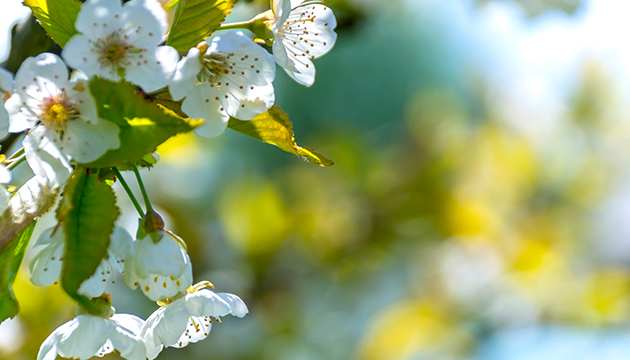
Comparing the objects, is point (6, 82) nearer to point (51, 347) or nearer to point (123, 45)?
point (123, 45)

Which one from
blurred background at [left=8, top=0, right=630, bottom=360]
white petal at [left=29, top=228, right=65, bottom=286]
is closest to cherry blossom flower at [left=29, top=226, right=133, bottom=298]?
white petal at [left=29, top=228, right=65, bottom=286]

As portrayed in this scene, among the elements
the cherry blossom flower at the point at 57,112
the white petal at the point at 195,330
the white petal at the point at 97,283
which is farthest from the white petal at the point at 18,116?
the white petal at the point at 195,330

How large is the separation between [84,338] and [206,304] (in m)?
0.09

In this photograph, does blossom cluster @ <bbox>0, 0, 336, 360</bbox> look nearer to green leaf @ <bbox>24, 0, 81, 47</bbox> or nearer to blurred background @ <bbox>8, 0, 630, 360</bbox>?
green leaf @ <bbox>24, 0, 81, 47</bbox>

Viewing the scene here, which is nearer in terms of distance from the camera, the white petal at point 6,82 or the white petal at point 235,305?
the white petal at point 6,82

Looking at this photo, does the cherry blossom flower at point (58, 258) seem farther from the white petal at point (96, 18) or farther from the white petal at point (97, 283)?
the white petal at point (96, 18)

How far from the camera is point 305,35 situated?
39cm

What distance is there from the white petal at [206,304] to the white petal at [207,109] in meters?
0.14

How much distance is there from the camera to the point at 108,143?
0.26 m

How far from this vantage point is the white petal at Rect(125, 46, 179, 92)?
26 cm

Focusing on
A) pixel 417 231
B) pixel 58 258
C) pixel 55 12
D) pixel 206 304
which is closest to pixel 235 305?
pixel 206 304

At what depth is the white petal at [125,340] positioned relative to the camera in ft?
1.16

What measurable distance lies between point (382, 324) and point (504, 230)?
0.80m

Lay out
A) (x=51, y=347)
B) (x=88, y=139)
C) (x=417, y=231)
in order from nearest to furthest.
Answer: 1. (x=88, y=139)
2. (x=51, y=347)
3. (x=417, y=231)
